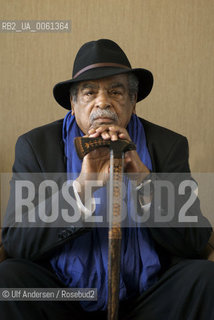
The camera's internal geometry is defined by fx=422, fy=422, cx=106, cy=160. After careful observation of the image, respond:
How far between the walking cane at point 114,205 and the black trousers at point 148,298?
188 mm

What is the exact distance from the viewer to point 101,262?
51.7 inches

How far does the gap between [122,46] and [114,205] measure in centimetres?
103

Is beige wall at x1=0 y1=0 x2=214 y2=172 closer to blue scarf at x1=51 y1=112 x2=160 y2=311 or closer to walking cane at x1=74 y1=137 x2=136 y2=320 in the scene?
blue scarf at x1=51 y1=112 x2=160 y2=311

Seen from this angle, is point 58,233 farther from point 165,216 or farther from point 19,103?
point 19,103

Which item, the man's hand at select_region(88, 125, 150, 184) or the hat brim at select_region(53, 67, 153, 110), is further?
the hat brim at select_region(53, 67, 153, 110)

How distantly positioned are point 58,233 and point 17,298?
215 millimetres

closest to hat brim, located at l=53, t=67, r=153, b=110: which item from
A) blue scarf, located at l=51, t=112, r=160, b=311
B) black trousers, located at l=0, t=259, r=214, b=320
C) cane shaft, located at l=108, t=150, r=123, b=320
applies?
blue scarf, located at l=51, t=112, r=160, b=311

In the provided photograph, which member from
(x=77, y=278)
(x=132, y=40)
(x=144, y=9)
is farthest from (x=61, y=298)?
(x=144, y=9)

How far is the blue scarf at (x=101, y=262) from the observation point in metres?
1.28

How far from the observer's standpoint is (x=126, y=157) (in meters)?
1.22

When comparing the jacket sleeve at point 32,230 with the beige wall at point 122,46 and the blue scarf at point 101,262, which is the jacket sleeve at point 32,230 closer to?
the blue scarf at point 101,262

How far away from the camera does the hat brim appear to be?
4.32 feet

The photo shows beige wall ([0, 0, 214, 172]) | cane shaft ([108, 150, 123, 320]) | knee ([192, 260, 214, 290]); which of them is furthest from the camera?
beige wall ([0, 0, 214, 172])

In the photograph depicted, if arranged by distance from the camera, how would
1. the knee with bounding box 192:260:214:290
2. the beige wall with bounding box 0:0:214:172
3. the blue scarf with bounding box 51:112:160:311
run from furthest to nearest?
the beige wall with bounding box 0:0:214:172, the blue scarf with bounding box 51:112:160:311, the knee with bounding box 192:260:214:290
